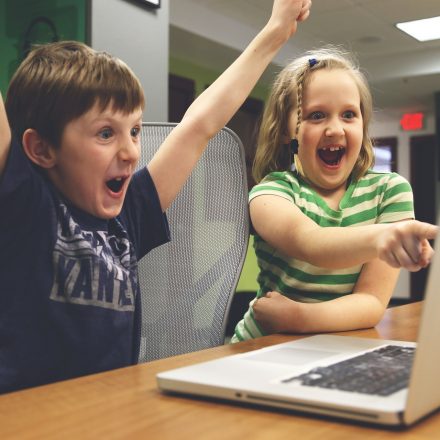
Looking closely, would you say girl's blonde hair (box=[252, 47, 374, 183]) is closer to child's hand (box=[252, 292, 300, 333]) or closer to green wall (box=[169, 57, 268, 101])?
child's hand (box=[252, 292, 300, 333])

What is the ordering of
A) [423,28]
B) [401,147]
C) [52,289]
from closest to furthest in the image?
[52,289]
[423,28]
[401,147]

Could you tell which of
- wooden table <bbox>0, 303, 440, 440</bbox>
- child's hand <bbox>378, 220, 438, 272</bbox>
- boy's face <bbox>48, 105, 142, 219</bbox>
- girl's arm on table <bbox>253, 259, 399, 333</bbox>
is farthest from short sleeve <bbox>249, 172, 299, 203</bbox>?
wooden table <bbox>0, 303, 440, 440</bbox>

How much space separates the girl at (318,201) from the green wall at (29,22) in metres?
1.16

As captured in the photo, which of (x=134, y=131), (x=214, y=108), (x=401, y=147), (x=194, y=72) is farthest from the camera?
(x=401, y=147)

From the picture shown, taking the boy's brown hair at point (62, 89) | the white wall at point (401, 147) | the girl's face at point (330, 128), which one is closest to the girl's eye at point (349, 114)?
the girl's face at point (330, 128)

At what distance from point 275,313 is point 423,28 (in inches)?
195

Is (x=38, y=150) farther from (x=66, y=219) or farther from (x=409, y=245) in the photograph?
(x=409, y=245)

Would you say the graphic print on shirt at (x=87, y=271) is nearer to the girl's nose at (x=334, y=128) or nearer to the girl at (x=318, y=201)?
the girl at (x=318, y=201)

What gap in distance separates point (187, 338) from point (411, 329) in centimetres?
40

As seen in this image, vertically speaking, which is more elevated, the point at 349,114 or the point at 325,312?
the point at 349,114

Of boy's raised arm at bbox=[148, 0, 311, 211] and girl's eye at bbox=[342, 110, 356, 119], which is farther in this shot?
girl's eye at bbox=[342, 110, 356, 119]

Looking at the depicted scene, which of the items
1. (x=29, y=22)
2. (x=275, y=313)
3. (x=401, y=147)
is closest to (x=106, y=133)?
(x=275, y=313)

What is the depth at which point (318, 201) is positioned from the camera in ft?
3.89

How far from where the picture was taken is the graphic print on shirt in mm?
835
